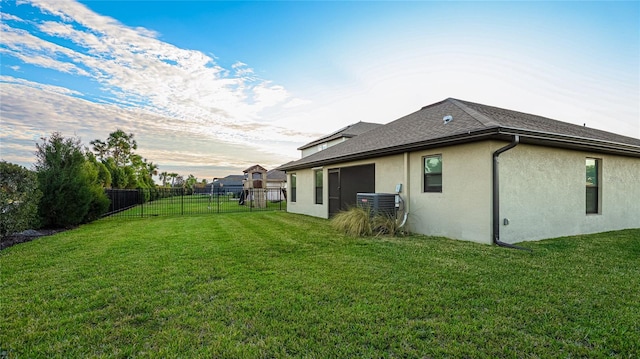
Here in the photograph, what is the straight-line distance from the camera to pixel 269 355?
7.54ft

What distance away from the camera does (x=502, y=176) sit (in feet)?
21.6

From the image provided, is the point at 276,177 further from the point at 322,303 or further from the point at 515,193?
the point at 322,303

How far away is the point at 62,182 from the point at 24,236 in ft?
8.09

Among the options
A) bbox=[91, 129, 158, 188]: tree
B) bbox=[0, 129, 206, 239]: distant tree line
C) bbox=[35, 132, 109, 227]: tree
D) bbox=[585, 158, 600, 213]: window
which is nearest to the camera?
bbox=[0, 129, 206, 239]: distant tree line

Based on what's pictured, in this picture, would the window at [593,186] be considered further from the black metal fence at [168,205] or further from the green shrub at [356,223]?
the black metal fence at [168,205]

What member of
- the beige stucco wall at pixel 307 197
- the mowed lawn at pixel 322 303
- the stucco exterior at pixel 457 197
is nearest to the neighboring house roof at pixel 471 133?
the stucco exterior at pixel 457 197

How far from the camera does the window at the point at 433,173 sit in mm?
7766

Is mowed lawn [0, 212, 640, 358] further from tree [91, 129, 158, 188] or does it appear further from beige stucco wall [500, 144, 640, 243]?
tree [91, 129, 158, 188]

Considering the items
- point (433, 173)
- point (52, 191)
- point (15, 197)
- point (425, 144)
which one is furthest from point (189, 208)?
point (425, 144)

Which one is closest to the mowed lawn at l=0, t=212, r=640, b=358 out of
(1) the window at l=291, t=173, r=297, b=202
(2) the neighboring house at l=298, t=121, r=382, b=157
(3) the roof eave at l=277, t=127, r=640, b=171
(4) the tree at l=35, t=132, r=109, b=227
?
(3) the roof eave at l=277, t=127, r=640, b=171

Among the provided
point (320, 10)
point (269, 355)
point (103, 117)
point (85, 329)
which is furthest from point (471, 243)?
point (103, 117)

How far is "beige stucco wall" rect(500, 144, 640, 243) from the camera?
6.74 metres

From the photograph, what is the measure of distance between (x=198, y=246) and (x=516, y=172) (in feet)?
24.3

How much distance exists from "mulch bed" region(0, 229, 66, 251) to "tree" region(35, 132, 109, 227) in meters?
0.57
